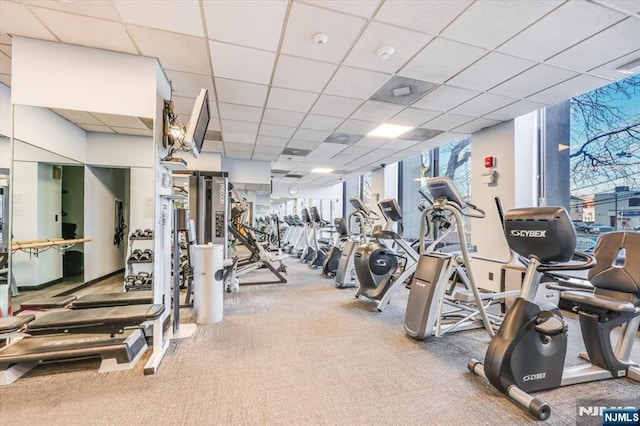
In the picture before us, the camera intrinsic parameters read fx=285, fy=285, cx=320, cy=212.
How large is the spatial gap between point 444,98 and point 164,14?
331 centimetres

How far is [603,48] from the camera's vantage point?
8.68 feet

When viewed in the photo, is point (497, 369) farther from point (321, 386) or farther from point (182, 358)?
point (182, 358)

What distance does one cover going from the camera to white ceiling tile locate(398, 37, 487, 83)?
2.69m

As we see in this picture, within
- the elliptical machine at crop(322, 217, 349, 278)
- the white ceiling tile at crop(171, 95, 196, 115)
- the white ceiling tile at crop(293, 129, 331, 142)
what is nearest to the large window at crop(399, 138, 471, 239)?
the elliptical machine at crop(322, 217, 349, 278)

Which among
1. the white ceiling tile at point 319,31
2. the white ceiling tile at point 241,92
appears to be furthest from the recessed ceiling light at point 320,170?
the white ceiling tile at point 319,31

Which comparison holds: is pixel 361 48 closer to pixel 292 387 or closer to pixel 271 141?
pixel 292 387

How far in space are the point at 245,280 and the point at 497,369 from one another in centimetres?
459

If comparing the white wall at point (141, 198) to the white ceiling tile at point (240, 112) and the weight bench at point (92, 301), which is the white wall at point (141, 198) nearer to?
the weight bench at point (92, 301)

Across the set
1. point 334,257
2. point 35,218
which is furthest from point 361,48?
point 334,257

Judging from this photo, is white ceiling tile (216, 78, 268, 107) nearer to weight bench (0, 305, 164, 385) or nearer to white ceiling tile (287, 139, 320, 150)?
white ceiling tile (287, 139, 320, 150)

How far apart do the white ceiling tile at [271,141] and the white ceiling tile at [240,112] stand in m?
1.01

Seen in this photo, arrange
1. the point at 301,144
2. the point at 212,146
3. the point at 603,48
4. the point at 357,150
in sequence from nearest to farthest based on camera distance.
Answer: the point at 603,48 → the point at 301,144 → the point at 212,146 → the point at 357,150

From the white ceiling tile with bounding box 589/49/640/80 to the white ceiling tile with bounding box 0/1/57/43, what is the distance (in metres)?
5.30

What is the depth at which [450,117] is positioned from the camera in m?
4.51
